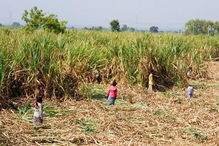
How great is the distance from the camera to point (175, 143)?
16.0 ft

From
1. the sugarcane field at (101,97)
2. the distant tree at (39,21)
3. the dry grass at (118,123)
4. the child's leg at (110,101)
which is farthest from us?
the distant tree at (39,21)

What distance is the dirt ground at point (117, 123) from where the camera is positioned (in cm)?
480

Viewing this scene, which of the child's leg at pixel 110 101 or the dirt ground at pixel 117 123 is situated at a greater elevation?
the child's leg at pixel 110 101

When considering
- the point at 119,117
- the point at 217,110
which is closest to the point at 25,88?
the point at 119,117

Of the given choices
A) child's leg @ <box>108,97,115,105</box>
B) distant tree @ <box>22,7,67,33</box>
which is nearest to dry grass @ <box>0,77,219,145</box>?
child's leg @ <box>108,97,115,105</box>

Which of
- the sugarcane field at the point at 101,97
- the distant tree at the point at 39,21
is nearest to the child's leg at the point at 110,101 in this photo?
the sugarcane field at the point at 101,97

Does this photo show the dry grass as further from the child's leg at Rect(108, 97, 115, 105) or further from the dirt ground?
the child's leg at Rect(108, 97, 115, 105)

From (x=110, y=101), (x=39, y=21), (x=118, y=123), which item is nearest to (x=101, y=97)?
(x=110, y=101)

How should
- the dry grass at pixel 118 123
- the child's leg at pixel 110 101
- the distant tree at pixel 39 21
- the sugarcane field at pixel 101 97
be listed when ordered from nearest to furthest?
1. the dry grass at pixel 118 123
2. the sugarcane field at pixel 101 97
3. the child's leg at pixel 110 101
4. the distant tree at pixel 39 21

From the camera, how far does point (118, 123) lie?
18.0ft

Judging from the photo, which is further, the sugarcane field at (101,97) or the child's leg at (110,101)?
the child's leg at (110,101)

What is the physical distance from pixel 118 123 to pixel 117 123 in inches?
1.2

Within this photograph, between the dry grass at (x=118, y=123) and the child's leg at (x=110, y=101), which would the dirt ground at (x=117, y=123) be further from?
the child's leg at (x=110, y=101)

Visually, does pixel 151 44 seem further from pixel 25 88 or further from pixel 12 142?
pixel 12 142
